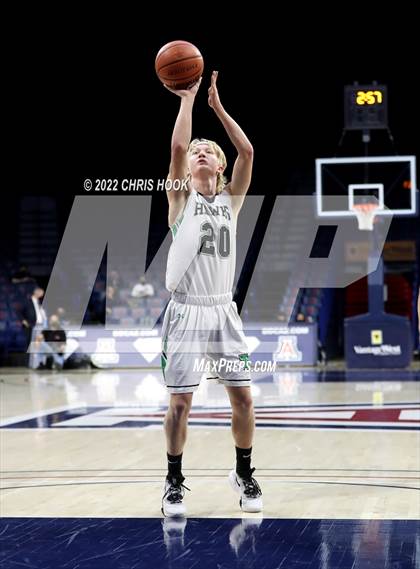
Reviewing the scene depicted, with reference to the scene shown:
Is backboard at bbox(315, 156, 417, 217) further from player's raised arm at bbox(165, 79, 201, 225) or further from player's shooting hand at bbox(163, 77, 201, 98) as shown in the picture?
player's raised arm at bbox(165, 79, 201, 225)

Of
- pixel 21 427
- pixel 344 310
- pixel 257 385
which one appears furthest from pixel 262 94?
pixel 21 427

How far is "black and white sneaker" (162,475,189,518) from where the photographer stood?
14.8 feet

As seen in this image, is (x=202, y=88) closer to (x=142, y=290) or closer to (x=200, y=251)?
(x=142, y=290)

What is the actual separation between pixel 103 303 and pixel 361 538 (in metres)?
14.1

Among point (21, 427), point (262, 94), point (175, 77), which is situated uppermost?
point (262, 94)

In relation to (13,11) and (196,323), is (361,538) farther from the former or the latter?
(13,11)

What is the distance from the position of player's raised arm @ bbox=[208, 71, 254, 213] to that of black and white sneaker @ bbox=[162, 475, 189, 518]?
145 cm

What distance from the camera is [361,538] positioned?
4.00m

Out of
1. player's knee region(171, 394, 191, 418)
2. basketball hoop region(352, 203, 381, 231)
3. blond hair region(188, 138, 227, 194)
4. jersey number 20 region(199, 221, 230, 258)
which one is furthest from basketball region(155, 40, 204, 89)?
basketball hoop region(352, 203, 381, 231)

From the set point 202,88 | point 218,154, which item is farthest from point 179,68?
point 202,88

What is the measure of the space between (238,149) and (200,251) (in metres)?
0.58

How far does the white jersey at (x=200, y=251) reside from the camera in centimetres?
466

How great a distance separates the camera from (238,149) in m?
4.80

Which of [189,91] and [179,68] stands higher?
[179,68]
